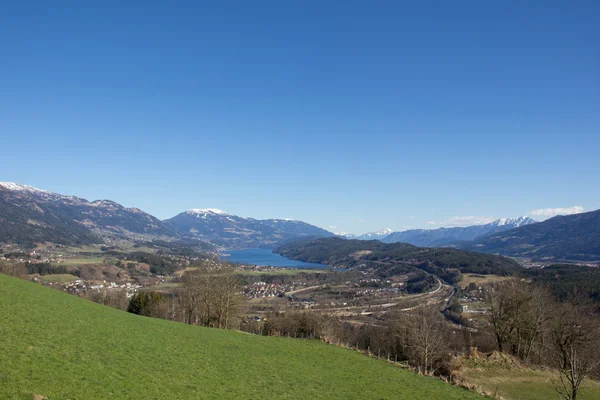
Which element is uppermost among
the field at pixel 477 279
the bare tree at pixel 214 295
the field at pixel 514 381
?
the bare tree at pixel 214 295

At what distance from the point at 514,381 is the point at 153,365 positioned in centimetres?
2780

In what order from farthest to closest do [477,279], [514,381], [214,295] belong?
1. [477,279]
2. [214,295]
3. [514,381]

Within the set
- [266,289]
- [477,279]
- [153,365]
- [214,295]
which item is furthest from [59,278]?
[477,279]

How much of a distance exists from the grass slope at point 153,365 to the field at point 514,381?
555 centimetres

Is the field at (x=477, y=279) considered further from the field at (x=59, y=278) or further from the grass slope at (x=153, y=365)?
the field at (x=59, y=278)

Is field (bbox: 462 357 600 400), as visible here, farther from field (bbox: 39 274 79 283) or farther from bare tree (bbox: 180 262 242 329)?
field (bbox: 39 274 79 283)

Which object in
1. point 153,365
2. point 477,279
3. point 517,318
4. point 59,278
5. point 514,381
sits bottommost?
point 477,279

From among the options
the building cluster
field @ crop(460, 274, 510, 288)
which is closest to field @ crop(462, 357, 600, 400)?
the building cluster

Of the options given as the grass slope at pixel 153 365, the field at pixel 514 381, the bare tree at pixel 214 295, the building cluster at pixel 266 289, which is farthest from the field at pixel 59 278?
the field at pixel 514 381

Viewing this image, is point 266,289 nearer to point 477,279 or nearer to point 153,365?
point 477,279

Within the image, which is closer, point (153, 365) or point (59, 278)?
point (153, 365)

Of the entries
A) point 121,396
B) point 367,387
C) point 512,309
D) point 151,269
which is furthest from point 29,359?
point 151,269

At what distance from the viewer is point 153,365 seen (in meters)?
17.8

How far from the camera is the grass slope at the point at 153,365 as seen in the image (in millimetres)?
13094
